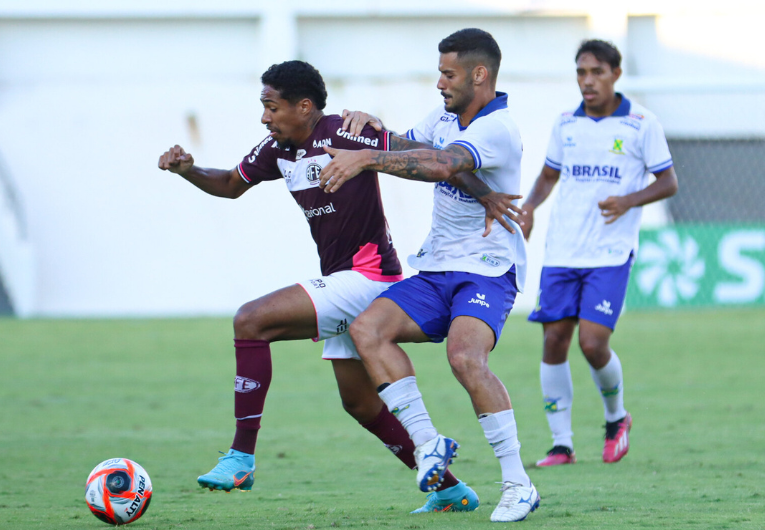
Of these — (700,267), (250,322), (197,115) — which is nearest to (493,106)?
(250,322)

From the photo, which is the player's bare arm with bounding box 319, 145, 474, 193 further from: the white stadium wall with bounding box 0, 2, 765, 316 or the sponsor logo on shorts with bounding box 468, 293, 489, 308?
the white stadium wall with bounding box 0, 2, 765, 316

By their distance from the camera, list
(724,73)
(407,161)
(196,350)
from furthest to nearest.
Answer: (724,73)
(196,350)
(407,161)

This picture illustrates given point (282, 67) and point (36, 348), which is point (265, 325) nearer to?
point (282, 67)

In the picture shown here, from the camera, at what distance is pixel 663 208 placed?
59.8ft

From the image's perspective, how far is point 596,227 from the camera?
638 centimetres

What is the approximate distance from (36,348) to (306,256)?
631 centimetres

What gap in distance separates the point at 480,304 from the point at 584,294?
6.58 ft

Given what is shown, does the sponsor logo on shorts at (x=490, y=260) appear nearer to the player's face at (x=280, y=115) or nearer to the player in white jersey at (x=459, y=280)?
the player in white jersey at (x=459, y=280)

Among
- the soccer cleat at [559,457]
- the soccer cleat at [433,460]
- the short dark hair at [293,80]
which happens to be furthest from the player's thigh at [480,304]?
the soccer cleat at [559,457]

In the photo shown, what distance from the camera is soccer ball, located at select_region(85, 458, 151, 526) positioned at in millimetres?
4117

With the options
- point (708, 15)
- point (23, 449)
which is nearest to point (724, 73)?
point (708, 15)

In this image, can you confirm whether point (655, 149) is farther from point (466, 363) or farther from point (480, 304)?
point (466, 363)

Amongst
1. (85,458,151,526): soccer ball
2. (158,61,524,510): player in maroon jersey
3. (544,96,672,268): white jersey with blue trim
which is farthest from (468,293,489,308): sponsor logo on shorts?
(544,96,672,268): white jersey with blue trim

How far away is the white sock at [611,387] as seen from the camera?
6.20 metres
